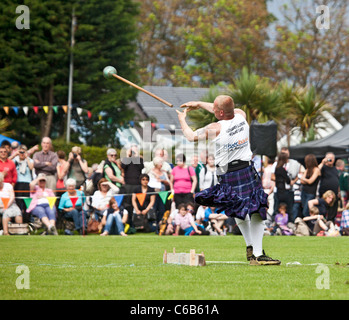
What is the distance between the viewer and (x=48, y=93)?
1336 inches

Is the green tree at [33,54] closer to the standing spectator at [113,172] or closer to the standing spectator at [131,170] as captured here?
the standing spectator at [113,172]

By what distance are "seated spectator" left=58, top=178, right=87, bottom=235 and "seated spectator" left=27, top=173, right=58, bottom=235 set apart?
0.87 feet

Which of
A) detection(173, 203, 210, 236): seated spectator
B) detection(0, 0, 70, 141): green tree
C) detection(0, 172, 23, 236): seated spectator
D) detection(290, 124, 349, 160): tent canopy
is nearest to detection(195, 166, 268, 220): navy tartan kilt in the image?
detection(173, 203, 210, 236): seated spectator

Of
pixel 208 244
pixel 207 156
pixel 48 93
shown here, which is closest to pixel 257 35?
pixel 48 93

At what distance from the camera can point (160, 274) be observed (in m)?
6.38

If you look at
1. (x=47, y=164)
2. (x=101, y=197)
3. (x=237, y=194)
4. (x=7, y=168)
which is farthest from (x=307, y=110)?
(x=237, y=194)

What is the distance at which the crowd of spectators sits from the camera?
48.1 ft

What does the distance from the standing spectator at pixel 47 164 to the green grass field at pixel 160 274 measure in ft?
15.4

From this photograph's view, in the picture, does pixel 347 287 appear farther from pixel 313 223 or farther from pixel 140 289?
pixel 313 223

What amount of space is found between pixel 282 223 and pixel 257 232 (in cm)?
785

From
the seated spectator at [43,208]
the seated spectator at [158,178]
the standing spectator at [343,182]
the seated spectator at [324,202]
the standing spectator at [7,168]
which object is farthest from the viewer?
the standing spectator at [343,182]

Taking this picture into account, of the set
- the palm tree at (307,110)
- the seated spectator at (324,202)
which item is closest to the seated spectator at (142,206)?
the seated spectator at (324,202)

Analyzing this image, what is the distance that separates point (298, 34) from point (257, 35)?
2453 millimetres

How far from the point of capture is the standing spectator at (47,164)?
49.8 ft
